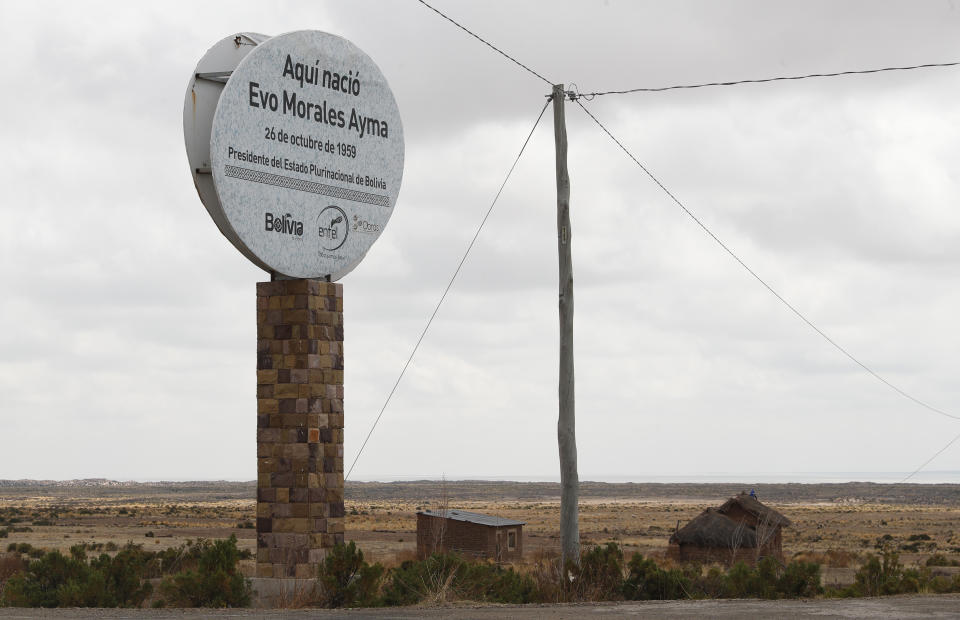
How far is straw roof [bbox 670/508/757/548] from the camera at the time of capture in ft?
107

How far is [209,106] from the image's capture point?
16.4 meters

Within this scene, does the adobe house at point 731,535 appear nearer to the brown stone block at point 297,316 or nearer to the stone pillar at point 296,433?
the stone pillar at point 296,433

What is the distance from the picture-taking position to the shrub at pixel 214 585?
52.2 feet

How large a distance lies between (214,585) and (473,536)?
20.4 m

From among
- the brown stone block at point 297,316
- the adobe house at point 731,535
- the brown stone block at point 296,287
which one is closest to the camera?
the brown stone block at point 297,316

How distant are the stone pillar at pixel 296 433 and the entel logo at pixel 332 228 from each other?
2.71 feet

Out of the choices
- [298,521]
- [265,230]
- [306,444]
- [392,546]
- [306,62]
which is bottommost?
[392,546]

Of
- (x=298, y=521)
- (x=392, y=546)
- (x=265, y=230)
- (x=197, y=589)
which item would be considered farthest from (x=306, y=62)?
(x=392, y=546)

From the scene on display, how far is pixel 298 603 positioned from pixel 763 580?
23.5 ft

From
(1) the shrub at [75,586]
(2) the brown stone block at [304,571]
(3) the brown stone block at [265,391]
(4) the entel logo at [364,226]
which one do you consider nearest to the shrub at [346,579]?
(2) the brown stone block at [304,571]

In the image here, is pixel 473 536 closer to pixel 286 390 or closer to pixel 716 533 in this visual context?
pixel 716 533

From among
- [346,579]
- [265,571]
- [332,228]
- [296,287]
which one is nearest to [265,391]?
[296,287]

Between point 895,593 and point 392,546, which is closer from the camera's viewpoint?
point 895,593

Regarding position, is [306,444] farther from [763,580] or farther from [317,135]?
[763,580]
